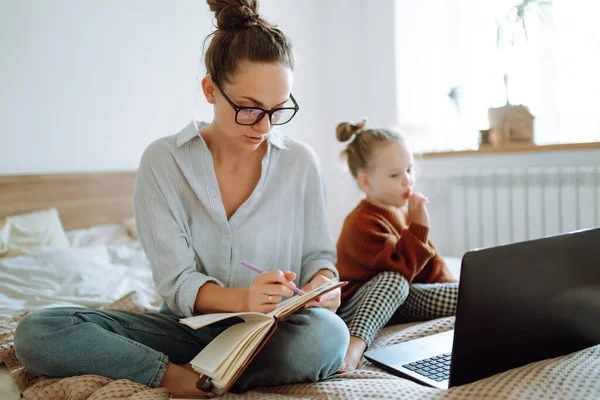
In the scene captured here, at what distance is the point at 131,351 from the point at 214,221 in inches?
12.4

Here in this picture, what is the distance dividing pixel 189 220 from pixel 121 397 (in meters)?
0.40

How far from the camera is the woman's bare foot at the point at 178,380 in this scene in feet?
3.29

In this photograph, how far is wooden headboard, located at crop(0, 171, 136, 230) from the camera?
6.74ft

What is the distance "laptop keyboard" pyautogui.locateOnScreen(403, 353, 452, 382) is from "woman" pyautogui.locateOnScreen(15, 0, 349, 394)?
0.14 m

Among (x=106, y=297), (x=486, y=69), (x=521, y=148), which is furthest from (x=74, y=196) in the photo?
(x=486, y=69)

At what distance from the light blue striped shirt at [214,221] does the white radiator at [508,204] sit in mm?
1722

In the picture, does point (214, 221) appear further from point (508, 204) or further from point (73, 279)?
point (508, 204)

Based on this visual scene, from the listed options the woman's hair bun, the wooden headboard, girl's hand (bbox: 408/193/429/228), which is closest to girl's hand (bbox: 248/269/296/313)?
the woman's hair bun

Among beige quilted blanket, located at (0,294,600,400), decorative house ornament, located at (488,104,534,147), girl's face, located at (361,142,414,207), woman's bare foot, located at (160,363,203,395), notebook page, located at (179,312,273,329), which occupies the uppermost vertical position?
decorative house ornament, located at (488,104,534,147)

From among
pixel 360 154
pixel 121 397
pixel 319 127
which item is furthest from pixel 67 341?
pixel 319 127

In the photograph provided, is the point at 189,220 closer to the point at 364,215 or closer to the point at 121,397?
the point at 121,397

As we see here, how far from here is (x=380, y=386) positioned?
2.85 ft

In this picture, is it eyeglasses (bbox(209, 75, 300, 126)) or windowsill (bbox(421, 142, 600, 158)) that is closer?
eyeglasses (bbox(209, 75, 300, 126))

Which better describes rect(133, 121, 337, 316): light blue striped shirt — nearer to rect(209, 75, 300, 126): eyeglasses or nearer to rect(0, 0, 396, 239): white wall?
rect(209, 75, 300, 126): eyeglasses
